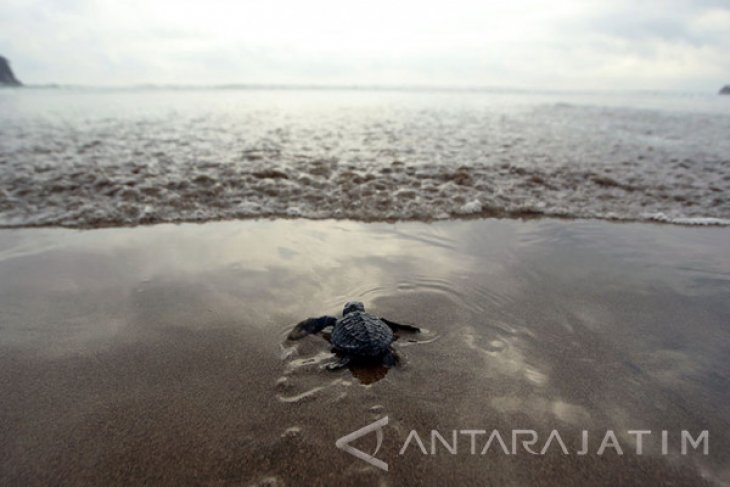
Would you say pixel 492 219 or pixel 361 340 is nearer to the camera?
pixel 361 340

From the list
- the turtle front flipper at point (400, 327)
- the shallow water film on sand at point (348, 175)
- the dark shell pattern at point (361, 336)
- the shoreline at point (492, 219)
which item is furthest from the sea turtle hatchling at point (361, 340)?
the shallow water film on sand at point (348, 175)

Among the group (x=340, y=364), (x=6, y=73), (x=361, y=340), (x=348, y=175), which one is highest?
(x=361, y=340)

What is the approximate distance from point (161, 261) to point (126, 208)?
2.16 meters

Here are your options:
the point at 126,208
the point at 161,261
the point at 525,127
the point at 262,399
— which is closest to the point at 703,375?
the point at 262,399

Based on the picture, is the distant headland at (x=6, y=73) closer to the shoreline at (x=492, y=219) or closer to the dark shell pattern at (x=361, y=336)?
the shoreline at (x=492, y=219)

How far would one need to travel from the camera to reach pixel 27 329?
316 centimetres

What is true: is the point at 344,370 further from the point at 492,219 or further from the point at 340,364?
the point at 492,219

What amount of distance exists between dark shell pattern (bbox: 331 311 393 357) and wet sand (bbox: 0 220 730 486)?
0.21 m

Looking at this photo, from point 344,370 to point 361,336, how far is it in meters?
0.30

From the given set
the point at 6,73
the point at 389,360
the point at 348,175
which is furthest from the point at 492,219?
the point at 6,73

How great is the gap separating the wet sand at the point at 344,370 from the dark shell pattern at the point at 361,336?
0.68 ft

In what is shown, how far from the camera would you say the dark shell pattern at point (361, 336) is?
266 centimetres

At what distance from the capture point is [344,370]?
9.03 ft

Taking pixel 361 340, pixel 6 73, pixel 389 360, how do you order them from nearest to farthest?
pixel 361 340
pixel 389 360
pixel 6 73
